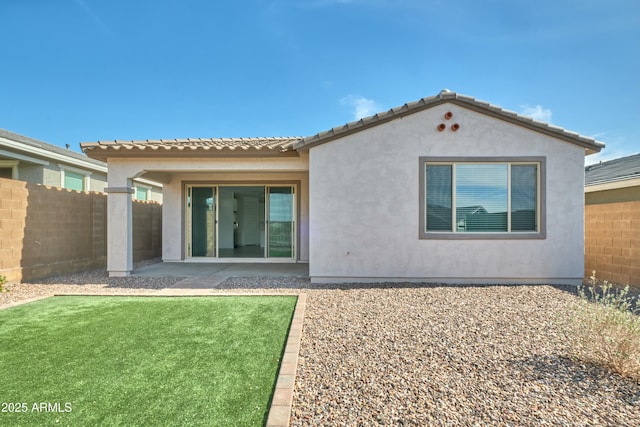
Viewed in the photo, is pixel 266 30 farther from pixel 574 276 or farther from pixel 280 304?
pixel 574 276

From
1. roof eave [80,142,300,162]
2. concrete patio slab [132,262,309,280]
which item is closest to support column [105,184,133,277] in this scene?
concrete patio slab [132,262,309,280]

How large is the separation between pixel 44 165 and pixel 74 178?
5.63 feet

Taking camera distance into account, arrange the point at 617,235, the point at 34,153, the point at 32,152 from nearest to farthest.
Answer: the point at 617,235 → the point at 32,152 → the point at 34,153

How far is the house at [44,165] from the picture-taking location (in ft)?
40.7

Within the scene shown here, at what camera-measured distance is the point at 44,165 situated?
1379 centimetres

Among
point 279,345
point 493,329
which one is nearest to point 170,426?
point 279,345

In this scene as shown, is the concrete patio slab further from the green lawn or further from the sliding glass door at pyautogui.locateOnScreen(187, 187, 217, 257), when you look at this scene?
the green lawn

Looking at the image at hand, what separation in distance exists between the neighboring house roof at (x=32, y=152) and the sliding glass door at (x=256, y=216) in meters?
7.55

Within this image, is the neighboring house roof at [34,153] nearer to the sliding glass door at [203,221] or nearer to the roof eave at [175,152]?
the sliding glass door at [203,221]

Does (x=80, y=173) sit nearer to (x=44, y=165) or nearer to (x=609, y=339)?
(x=44, y=165)

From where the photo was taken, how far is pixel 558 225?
776cm

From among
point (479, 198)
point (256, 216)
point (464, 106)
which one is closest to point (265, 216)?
point (256, 216)

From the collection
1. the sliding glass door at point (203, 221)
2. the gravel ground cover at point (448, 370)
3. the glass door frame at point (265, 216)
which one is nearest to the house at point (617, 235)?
the gravel ground cover at point (448, 370)

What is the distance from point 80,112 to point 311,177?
71.0 ft
